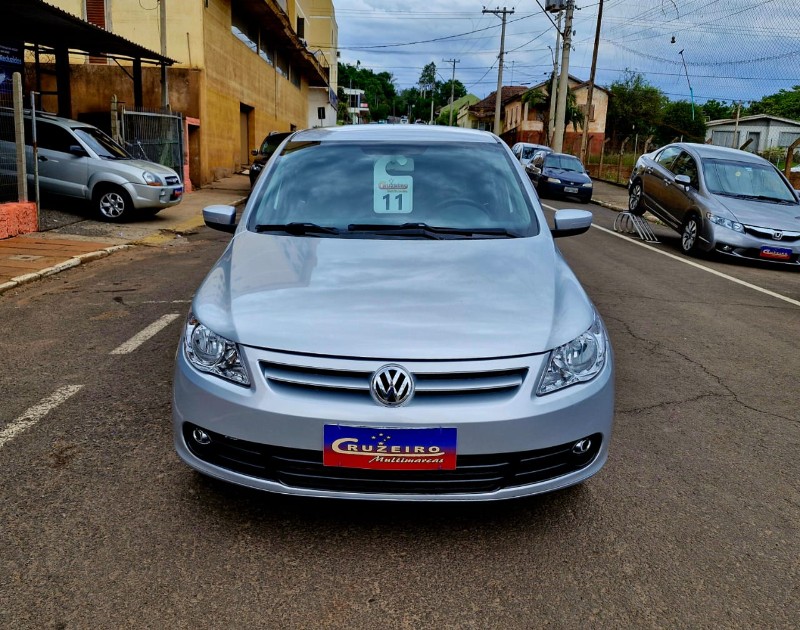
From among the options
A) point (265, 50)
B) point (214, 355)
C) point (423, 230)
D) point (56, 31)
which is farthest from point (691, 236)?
point (265, 50)

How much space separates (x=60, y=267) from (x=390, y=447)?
731 cm

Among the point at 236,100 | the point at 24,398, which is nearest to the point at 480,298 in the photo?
the point at 24,398

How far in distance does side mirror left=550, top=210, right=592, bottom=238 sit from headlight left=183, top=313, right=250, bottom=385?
2263 mm

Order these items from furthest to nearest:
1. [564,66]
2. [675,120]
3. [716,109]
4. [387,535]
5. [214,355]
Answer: [716,109] < [675,120] < [564,66] < [387,535] < [214,355]

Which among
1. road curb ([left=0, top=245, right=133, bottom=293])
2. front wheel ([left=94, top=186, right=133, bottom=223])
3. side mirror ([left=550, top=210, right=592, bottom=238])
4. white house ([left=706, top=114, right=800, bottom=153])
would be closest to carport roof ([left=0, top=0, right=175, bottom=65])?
front wheel ([left=94, top=186, right=133, bottom=223])

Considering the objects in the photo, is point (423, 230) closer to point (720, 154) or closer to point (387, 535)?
point (387, 535)

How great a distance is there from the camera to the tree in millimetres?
66688

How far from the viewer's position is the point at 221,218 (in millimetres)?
4195

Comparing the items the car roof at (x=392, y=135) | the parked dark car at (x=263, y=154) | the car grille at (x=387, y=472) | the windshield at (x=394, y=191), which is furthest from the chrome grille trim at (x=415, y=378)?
the parked dark car at (x=263, y=154)

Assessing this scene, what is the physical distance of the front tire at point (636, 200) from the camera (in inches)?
580

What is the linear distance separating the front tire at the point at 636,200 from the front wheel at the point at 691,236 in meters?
2.67

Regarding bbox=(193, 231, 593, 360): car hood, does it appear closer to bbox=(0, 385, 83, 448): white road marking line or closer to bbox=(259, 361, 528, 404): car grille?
bbox=(259, 361, 528, 404): car grille

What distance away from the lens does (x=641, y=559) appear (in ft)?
8.91

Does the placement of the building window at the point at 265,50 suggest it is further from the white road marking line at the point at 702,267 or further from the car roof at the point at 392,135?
the car roof at the point at 392,135
